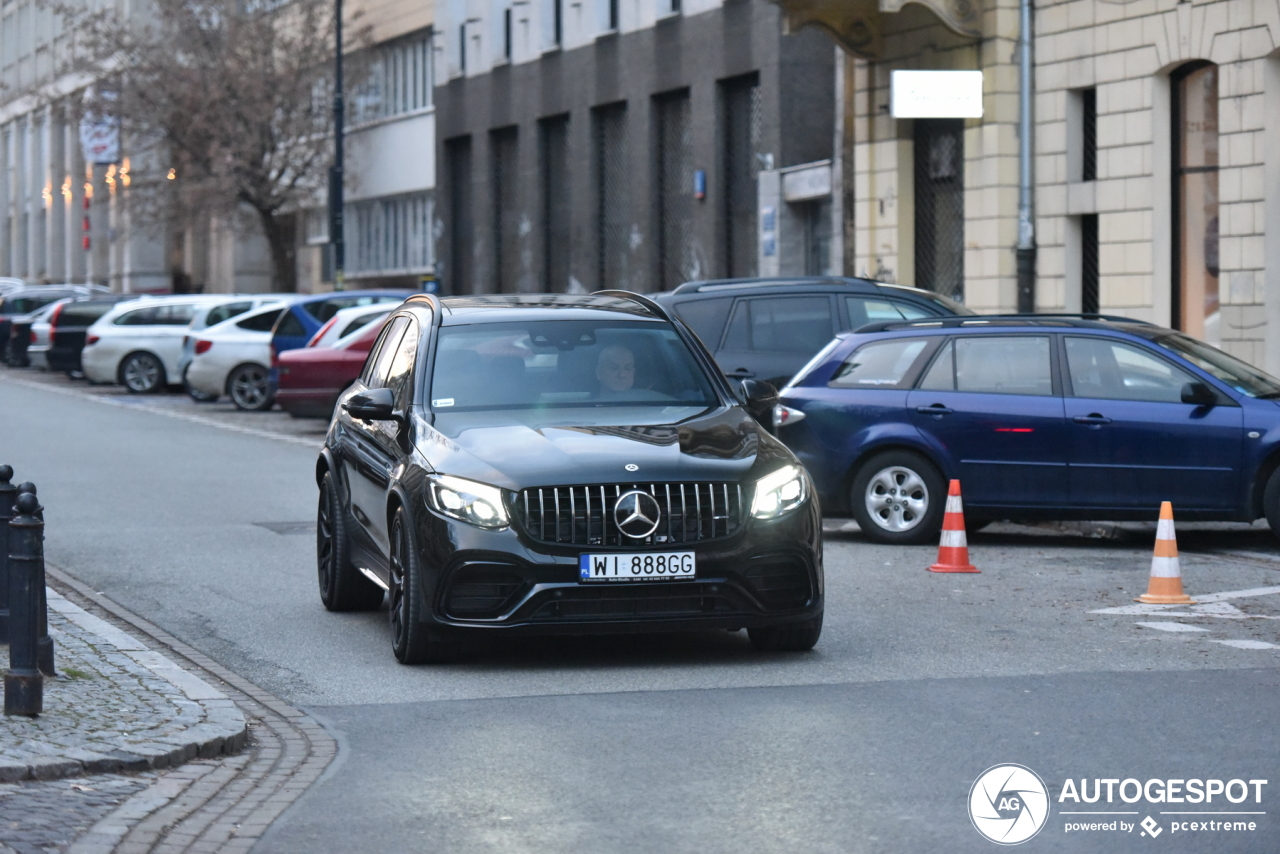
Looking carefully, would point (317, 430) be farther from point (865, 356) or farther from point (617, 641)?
point (617, 641)

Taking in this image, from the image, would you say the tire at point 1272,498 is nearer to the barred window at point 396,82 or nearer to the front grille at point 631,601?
the front grille at point 631,601

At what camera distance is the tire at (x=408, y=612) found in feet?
29.0

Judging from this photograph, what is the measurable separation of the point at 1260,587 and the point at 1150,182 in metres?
12.6

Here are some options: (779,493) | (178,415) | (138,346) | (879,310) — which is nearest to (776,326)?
(879,310)

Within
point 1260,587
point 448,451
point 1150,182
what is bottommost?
point 1260,587

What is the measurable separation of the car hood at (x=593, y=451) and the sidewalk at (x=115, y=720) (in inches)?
56.9

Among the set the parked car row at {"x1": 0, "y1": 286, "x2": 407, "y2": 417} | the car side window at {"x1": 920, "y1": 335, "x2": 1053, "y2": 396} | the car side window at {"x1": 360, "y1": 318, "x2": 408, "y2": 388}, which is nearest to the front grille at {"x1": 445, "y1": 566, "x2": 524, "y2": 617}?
the car side window at {"x1": 360, "y1": 318, "x2": 408, "y2": 388}

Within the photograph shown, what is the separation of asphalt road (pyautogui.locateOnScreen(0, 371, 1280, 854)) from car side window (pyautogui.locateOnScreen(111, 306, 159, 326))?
21.7 metres

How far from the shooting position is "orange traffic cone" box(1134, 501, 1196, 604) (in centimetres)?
1090

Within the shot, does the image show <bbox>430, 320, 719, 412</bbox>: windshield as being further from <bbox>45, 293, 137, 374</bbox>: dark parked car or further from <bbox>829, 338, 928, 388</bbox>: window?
<bbox>45, 293, 137, 374</bbox>: dark parked car

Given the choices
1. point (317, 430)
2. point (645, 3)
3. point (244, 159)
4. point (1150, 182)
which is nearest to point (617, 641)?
point (1150, 182)

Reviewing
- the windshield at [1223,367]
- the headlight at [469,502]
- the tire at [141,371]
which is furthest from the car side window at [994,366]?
the tire at [141,371]

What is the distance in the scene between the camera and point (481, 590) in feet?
28.5

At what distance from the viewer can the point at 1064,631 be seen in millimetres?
9961
